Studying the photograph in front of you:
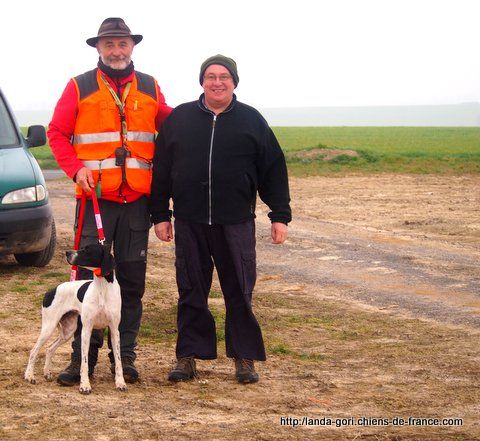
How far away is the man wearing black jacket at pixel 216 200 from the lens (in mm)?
6652

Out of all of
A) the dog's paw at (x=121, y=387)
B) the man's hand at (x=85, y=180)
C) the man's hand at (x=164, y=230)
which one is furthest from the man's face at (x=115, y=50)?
the dog's paw at (x=121, y=387)

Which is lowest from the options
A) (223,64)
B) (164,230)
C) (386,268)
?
(386,268)

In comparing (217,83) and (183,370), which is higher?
(217,83)

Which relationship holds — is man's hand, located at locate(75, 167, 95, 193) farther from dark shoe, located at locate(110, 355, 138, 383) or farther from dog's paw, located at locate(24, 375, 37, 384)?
dog's paw, located at locate(24, 375, 37, 384)

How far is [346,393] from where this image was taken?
663 cm

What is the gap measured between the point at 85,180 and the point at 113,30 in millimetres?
958

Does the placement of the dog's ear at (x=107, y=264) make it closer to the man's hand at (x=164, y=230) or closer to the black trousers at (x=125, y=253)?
the black trousers at (x=125, y=253)

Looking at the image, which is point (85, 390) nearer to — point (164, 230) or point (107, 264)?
point (107, 264)

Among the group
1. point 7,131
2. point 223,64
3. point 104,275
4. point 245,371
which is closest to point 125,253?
point 104,275

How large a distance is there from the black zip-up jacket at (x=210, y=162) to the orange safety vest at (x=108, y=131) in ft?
0.42

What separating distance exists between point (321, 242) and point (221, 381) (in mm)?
7702

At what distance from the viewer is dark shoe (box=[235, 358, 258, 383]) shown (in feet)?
22.4

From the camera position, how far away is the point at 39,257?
1153cm

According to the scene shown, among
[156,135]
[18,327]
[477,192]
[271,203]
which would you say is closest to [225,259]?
[271,203]
